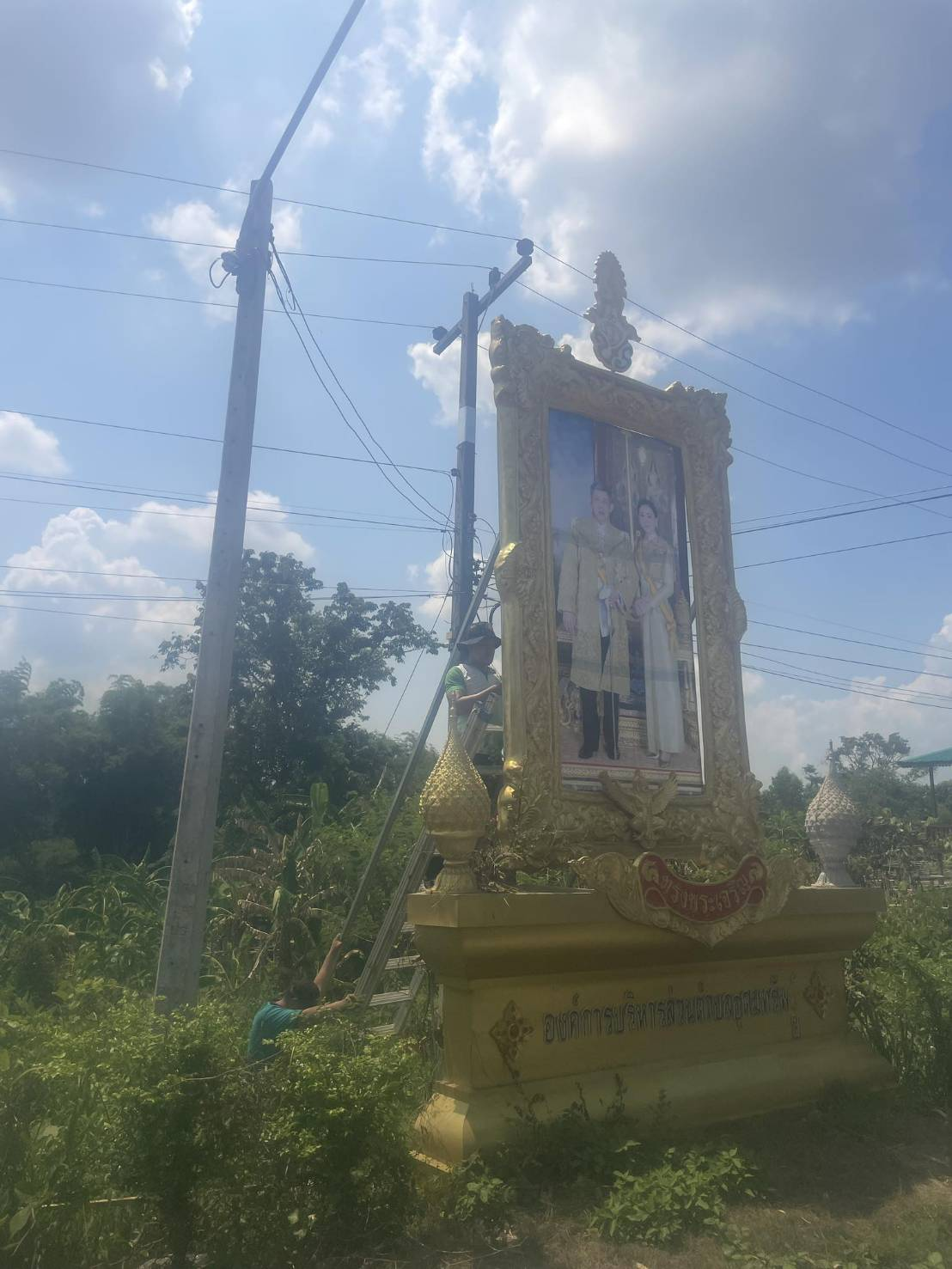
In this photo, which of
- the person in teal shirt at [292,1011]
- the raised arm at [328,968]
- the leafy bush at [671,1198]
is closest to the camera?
the leafy bush at [671,1198]

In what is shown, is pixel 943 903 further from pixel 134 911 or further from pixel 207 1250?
pixel 134 911

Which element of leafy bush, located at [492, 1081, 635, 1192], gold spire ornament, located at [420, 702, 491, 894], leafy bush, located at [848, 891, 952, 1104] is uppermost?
gold spire ornament, located at [420, 702, 491, 894]

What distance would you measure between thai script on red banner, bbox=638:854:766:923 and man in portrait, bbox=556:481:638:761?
2.99 feet

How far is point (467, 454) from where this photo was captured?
11.5 metres

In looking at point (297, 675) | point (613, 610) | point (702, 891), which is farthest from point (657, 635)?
point (297, 675)

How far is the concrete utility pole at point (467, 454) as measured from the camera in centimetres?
1122

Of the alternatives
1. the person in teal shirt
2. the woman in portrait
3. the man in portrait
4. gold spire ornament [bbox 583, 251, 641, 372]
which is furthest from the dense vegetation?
gold spire ornament [bbox 583, 251, 641, 372]

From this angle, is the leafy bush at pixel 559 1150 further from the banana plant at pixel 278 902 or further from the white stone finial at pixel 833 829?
the banana plant at pixel 278 902

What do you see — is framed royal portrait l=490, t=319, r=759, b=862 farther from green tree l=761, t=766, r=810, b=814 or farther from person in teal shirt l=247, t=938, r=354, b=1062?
green tree l=761, t=766, r=810, b=814

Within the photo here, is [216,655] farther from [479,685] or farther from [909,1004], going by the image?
[909,1004]

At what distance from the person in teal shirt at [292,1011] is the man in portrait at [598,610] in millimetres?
2172

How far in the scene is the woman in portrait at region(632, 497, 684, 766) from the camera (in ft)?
22.4

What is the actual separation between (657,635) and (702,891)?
1972 mm

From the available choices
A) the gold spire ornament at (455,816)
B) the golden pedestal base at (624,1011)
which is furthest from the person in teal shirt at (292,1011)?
the gold spire ornament at (455,816)
